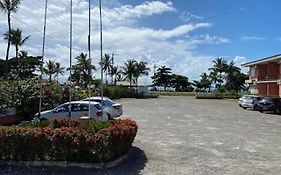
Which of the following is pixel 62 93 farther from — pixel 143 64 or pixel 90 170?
pixel 143 64

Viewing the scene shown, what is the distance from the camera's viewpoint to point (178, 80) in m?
109

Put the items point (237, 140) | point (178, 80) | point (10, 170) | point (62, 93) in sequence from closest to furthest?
point (10, 170), point (237, 140), point (62, 93), point (178, 80)

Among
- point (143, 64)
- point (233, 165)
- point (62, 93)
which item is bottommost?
point (233, 165)

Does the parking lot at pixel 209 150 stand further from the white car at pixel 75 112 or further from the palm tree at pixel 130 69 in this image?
the palm tree at pixel 130 69

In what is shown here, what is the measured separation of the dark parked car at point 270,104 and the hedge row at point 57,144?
29.0m

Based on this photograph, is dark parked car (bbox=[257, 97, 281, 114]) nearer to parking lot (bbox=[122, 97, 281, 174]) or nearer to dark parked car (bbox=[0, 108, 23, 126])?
parking lot (bbox=[122, 97, 281, 174])

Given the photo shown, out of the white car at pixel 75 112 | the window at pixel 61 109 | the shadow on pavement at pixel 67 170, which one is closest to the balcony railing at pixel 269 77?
the white car at pixel 75 112

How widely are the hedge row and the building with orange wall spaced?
40.9 m

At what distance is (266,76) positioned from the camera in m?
54.8

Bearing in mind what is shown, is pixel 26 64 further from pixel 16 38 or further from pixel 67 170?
pixel 67 170

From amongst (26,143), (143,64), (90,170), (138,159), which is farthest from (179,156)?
(143,64)

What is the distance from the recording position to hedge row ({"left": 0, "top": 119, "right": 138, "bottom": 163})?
36.6ft

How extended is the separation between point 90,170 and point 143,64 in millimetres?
77738

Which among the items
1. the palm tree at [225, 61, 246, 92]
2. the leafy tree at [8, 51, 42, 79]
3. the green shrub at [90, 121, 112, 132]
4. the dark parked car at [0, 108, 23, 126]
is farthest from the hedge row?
the palm tree at [225, 61, 246, 92]
